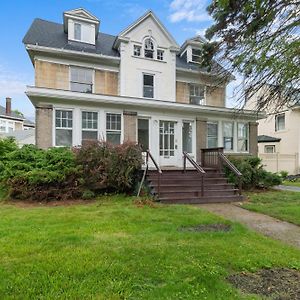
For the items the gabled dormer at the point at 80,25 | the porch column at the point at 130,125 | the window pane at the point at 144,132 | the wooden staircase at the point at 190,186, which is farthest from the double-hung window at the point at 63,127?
the gabled dormer at the point at 80,25

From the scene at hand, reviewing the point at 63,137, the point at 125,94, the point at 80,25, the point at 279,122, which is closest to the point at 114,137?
the point at 63,137

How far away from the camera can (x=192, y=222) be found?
670 cm

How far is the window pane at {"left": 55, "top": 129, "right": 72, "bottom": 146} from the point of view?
13.1 m

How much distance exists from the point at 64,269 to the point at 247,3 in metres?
5.57

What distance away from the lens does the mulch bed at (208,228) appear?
6.07 m

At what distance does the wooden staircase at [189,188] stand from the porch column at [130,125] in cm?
309

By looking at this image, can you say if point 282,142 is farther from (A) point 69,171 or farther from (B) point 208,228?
(B) point 208,228

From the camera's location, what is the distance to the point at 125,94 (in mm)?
16062

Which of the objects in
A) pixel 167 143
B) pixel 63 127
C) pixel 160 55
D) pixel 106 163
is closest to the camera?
pixel 106 163

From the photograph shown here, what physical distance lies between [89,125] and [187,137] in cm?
548

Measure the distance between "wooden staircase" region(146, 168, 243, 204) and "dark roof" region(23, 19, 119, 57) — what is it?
9.07 meters

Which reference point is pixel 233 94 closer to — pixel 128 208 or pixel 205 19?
pixel 205 19

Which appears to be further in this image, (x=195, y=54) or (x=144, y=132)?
(x=195, y=54)

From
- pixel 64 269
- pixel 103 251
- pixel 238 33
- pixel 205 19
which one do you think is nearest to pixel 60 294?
pixel 64 269
